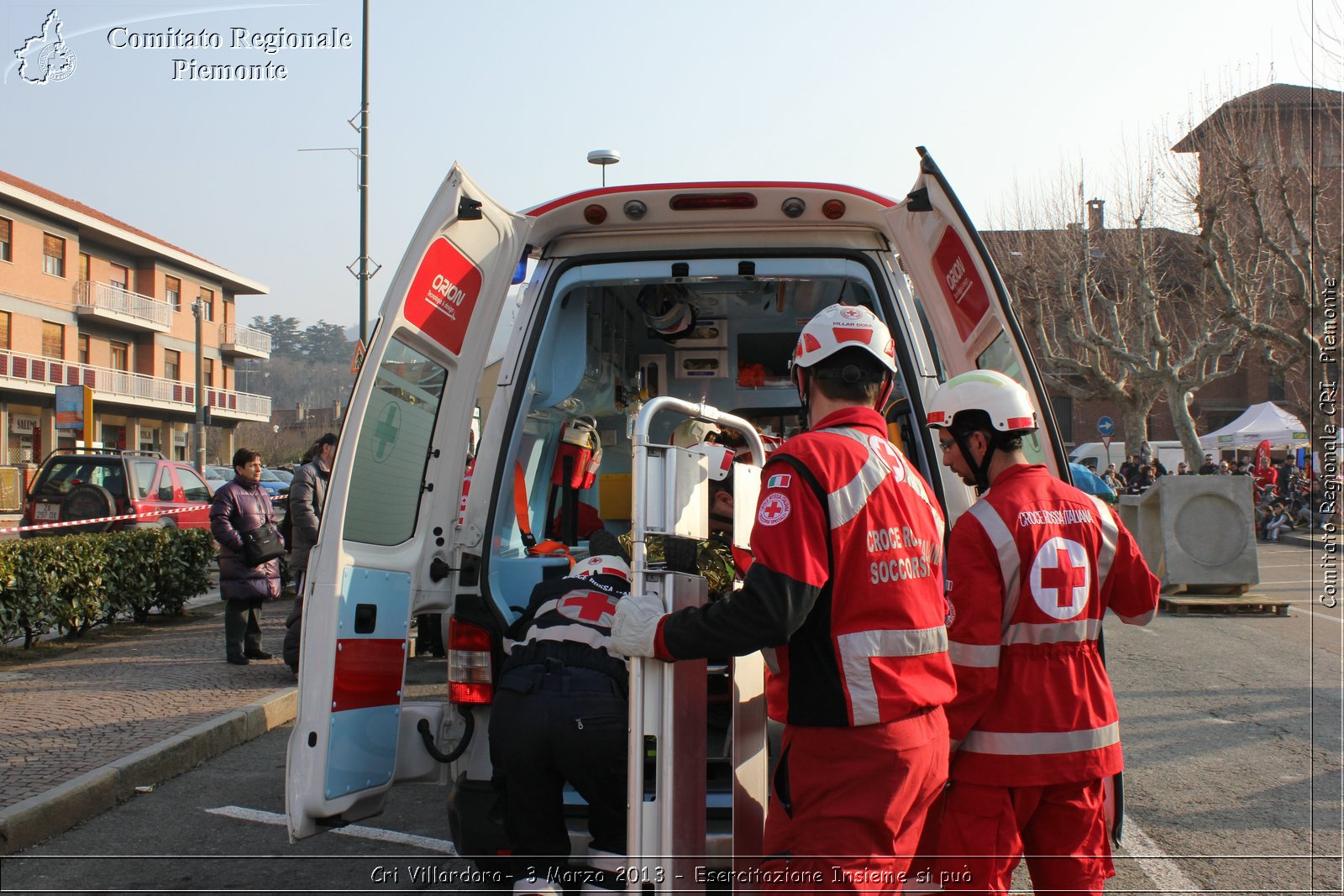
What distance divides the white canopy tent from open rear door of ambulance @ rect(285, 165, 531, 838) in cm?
2600

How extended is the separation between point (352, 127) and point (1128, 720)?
45.7 ft

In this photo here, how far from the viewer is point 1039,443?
131 inches

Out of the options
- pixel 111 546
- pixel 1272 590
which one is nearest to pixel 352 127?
pixel 111 546

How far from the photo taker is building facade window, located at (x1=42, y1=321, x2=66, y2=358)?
38.9m

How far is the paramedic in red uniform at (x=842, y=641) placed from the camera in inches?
88.5

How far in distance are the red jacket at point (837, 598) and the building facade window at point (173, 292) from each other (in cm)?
4921

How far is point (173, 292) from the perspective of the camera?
153 ft

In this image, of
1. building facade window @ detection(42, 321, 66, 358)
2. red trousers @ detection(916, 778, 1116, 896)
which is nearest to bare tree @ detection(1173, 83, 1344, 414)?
red trousers @ detection(916, 778, 1116, 896)

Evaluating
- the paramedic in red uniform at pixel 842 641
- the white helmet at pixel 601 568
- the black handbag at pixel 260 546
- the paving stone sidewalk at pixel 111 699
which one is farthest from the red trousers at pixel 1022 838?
the black handbag at pixel 260 546

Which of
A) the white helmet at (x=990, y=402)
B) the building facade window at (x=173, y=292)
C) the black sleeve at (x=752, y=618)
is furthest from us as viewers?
the building facade window at (x=173, y=292)

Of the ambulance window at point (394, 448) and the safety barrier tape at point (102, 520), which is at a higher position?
the ambulance window at point (394, 448)

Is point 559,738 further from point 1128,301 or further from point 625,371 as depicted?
point 1128,301

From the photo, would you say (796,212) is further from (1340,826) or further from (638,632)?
(1340,826)

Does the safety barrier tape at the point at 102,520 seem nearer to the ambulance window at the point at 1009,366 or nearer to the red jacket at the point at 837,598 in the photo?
the ambulance window at the point at 1009,366
